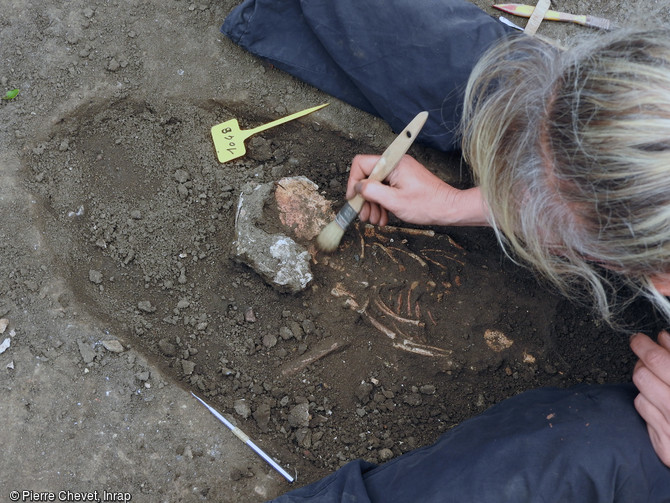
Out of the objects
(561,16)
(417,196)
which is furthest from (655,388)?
(561,16)

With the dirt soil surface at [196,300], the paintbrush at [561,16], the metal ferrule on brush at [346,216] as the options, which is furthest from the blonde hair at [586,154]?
the paintbrush at [561,16]

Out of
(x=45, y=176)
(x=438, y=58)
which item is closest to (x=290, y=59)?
(x=438, y=58)

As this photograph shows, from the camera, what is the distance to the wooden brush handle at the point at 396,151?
190 cm

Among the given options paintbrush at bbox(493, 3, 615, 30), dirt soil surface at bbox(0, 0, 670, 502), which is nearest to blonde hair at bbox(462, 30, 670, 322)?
dirt soil surface at bbox(0, 0, 670, 502)

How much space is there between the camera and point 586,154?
1374mm

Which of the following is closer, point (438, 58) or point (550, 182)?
point (550, 182)

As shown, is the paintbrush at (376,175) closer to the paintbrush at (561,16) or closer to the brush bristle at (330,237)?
the brush bristle at (330,237)

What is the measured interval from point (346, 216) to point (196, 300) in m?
0.67

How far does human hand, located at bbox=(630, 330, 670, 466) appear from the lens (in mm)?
1658

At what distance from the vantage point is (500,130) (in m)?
1.60

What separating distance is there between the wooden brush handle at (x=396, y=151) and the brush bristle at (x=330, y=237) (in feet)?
0.44

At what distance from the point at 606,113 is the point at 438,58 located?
94 cm

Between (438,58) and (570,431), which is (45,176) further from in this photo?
(570,431)

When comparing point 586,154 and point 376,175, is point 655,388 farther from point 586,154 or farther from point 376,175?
point 376,175
